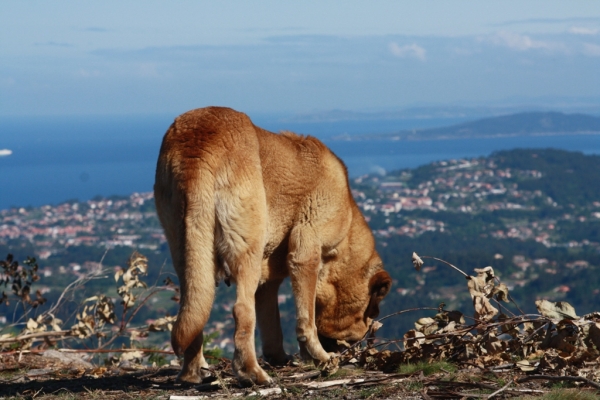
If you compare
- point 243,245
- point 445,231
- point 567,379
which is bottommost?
point 445,231

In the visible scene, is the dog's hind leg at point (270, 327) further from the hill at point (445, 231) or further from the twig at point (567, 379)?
the hill at point (445, 231)

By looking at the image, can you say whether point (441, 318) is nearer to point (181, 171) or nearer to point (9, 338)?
point (181, 171)

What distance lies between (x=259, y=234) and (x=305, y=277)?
1.15 m

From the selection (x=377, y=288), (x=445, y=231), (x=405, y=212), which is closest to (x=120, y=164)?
(x=405, y=212)

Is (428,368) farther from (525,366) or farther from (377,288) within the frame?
(377,288)

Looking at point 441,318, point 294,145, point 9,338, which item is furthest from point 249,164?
point 9,338

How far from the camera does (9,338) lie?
29.4 ft

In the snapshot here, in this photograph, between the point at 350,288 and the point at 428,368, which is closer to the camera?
the point at 428,368

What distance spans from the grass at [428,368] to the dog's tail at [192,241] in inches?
65.9

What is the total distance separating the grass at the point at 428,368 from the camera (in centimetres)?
633

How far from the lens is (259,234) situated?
243 inches

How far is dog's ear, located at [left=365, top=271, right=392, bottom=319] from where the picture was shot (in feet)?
26.3

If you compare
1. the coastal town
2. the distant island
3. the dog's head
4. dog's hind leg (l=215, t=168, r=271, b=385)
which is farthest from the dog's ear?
the distant island

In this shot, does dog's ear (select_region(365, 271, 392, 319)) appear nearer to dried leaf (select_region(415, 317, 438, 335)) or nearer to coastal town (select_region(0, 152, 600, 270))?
dried leaf (select_region(415, 317, 438, 335))
